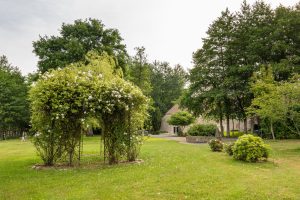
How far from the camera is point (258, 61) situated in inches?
1223

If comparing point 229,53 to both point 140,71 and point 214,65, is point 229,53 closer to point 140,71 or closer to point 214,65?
point 214,65

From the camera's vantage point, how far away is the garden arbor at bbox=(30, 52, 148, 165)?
11.9m

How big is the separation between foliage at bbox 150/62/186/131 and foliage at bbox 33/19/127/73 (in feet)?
78.8

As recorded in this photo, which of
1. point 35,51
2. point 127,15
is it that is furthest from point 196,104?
point 35,51

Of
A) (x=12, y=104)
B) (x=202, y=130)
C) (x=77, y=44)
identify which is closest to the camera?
(x=202, y=130)

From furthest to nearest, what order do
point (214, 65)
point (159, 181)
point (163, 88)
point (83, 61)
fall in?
point (163, 88) < point (83, 61) < point (214, 65) < point (159, 181)

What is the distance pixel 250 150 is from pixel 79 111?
7638mm

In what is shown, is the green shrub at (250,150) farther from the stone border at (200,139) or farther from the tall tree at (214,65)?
the tall tree at (214,65)

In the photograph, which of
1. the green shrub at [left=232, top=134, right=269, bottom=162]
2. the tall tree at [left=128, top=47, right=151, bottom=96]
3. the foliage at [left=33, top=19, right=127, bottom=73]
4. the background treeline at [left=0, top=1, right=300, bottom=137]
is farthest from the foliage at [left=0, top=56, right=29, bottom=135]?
the green shrub at [left=232, top=134, right=269, bottom=162]

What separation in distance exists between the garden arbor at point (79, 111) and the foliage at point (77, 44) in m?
23.6

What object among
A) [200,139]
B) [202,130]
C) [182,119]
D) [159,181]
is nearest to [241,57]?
[202,130]

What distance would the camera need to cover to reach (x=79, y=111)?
12133mm

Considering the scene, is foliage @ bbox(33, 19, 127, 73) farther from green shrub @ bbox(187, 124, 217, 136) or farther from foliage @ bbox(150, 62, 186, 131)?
foliage @ bbox(150, 62, 186, 131)

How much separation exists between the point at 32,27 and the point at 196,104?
22.0 meters
